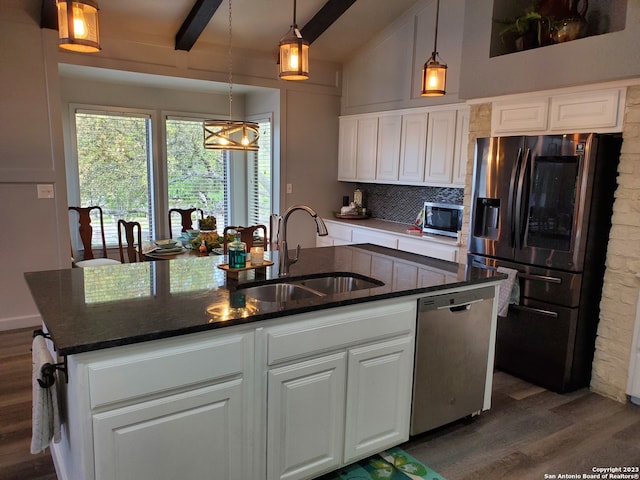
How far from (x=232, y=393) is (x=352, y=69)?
4575mm

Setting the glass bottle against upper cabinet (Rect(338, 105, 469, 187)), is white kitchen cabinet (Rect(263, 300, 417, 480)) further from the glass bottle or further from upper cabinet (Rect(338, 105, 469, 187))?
upper cabinet (Rect(338, 105, 469, 187))

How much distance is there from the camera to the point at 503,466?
2.38 m

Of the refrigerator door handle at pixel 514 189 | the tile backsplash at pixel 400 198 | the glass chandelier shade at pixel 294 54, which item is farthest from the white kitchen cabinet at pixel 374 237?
the glass chandelier shade at pixel 294 54

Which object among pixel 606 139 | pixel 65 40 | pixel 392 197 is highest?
pixel 65 40

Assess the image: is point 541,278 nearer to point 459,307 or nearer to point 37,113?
point 459,307

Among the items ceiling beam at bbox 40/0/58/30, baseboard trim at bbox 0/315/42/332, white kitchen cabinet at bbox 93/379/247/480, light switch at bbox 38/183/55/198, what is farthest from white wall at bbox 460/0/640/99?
baseboard trim at bbox 0/315/42/332

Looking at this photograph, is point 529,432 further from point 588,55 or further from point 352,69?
point 352,69

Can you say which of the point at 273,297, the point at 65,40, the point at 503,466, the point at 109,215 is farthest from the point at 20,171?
the point at 503,466

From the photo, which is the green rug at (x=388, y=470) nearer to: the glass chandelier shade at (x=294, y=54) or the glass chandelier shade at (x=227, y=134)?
the glass chandelier shade at (x=294, y=54)

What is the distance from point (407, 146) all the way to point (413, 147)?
83 millimetres

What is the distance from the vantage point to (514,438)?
8.68 ft

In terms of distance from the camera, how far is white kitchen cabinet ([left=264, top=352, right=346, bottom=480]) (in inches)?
76.7

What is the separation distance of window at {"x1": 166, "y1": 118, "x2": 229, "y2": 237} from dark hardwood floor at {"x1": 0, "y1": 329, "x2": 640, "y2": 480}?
2.91 meters

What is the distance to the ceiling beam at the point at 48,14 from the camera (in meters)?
3.67
